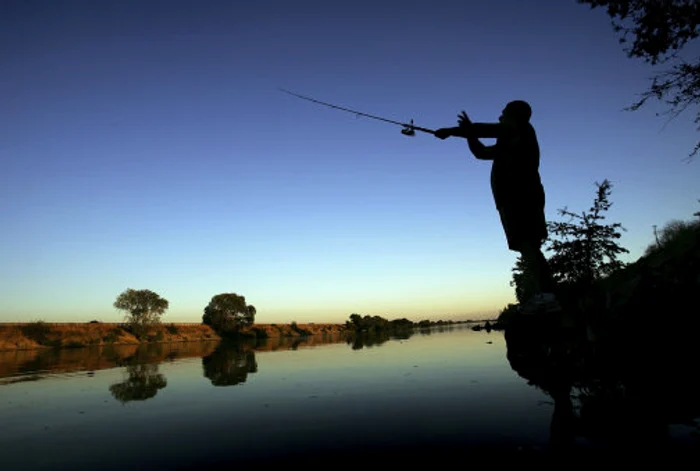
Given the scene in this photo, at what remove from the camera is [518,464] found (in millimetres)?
2115

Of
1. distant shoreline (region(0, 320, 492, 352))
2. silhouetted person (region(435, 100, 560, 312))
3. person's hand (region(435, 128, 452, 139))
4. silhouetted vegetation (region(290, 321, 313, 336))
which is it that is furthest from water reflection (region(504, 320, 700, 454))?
silhouetted vegetation (region(290, 321, 313, 336))

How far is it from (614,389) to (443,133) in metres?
4.09

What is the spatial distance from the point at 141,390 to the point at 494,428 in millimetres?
7132

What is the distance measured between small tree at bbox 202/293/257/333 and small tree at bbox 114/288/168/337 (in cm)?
1222

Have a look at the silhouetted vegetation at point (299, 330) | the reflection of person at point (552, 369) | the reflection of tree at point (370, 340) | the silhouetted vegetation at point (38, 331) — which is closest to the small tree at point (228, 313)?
the silhouetted vegetation at point (299, 330)

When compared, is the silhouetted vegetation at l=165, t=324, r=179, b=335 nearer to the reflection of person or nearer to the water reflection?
the reflection of person

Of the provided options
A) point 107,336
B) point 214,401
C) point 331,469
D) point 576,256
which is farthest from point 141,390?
point 107,336

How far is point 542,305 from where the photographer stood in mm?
4895

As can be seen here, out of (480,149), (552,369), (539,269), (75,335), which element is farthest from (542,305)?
(75,335)

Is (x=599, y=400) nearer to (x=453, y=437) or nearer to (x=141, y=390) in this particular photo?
(x=453, y=437)

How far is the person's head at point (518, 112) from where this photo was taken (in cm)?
541

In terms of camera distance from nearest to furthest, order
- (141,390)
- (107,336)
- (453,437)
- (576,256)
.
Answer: (453,437) < (141,390) < (576,256) < (107,336)

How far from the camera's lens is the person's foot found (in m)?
4.76

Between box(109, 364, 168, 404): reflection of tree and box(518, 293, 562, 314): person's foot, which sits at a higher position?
box(518, 293, 562, 314): person's foot
